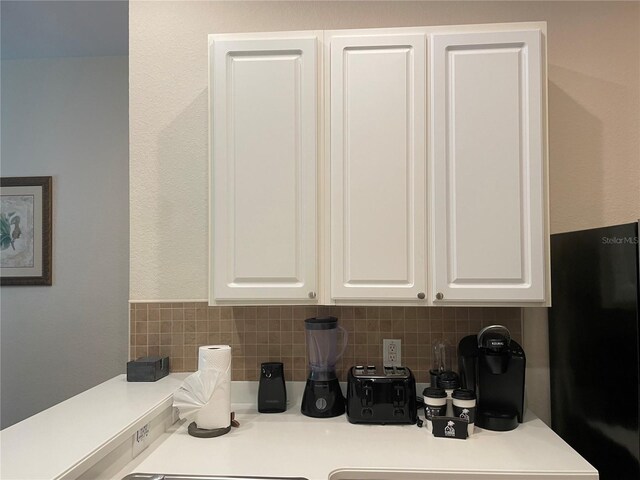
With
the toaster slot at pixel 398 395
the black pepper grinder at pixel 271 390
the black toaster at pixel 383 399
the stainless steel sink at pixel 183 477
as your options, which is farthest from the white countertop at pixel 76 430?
the toaster slot at pixel 398 395

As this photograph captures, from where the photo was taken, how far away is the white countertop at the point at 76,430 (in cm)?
117

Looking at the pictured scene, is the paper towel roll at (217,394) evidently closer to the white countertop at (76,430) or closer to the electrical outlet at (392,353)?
the white countertop at (76,430)

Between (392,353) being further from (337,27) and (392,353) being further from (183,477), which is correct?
(337,27)

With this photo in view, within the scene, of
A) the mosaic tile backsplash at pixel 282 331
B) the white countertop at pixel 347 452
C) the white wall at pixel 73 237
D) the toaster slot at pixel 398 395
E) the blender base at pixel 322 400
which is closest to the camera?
the white countertop at pixel 347 452

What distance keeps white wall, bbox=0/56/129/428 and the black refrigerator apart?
2808mm

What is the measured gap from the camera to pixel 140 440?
61.5 inches

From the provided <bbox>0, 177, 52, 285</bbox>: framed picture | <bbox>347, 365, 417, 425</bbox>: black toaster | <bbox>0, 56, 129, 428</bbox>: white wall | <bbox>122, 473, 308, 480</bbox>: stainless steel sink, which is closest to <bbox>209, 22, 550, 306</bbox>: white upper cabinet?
<bbox>347, 365, 417, 425</bbox>: black toaster

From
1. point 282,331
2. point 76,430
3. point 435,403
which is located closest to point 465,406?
point 435,403

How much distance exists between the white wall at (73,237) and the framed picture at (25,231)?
61mm

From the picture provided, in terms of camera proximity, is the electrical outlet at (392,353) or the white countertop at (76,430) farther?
the electrical outlet at (392,353)

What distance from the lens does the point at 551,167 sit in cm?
210

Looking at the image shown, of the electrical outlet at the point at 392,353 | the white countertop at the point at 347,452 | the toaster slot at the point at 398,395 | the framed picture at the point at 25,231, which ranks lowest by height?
the white countertop at the point at 347,452

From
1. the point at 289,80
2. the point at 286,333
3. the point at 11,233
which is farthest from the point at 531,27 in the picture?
the point at 11,233

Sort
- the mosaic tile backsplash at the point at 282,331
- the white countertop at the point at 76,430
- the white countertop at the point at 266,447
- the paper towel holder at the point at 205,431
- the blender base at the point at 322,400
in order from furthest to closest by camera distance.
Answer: the mosaic tile backsplash at the point at 282,331, the blender base at the point at 322,400, the paper towel holder at the point at 205,431, the white countertop at the point at 266,447, the white countertop at the point at 76,430
